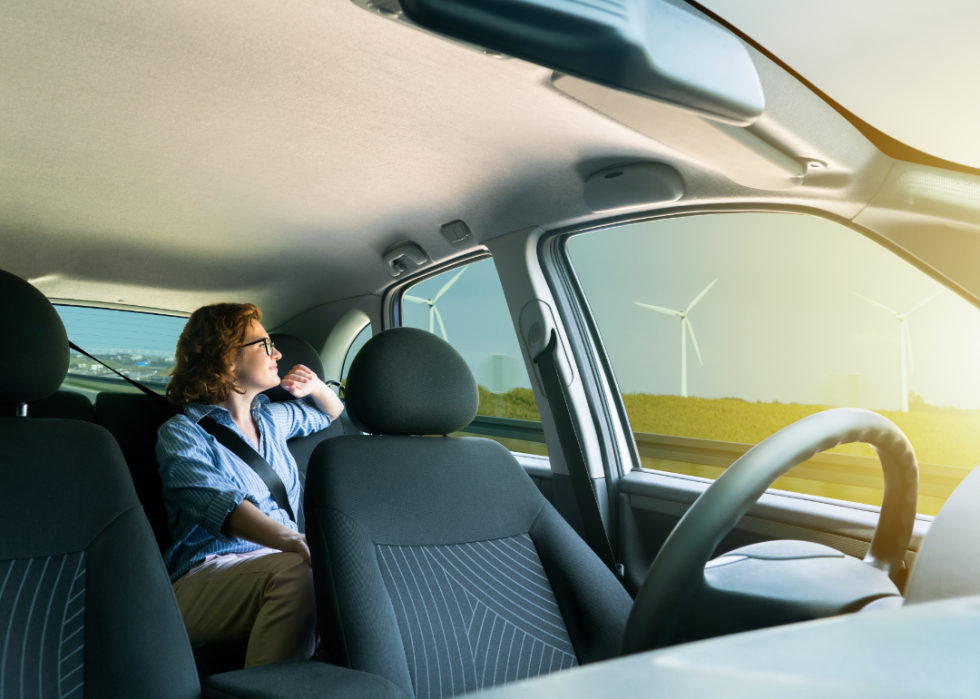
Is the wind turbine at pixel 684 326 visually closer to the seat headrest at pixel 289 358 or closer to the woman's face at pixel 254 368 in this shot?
the seat headrest at pixel 289 358

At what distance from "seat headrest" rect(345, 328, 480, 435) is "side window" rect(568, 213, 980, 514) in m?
0.86

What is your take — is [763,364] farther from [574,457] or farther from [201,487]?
[201,487]

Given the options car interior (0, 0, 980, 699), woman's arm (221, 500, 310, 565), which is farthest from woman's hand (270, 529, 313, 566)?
car interior (0, 0, 980, 699)

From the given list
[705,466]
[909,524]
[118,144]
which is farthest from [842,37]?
[118,144]

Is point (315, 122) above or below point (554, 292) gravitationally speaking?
above

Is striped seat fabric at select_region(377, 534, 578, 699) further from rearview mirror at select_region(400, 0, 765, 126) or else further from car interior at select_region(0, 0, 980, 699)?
rearview mirror at select_region(400, 0, 765, 126)

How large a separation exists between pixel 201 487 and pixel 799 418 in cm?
169

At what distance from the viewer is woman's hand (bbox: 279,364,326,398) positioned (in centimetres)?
303

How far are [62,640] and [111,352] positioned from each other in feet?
9.32

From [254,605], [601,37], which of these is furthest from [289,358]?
[601,37]

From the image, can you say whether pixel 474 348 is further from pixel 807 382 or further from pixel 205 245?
Answer: pixel 807 382

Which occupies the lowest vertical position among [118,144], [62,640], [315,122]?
[62,640]

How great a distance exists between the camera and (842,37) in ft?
3.27

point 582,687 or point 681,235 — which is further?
point 681,235
